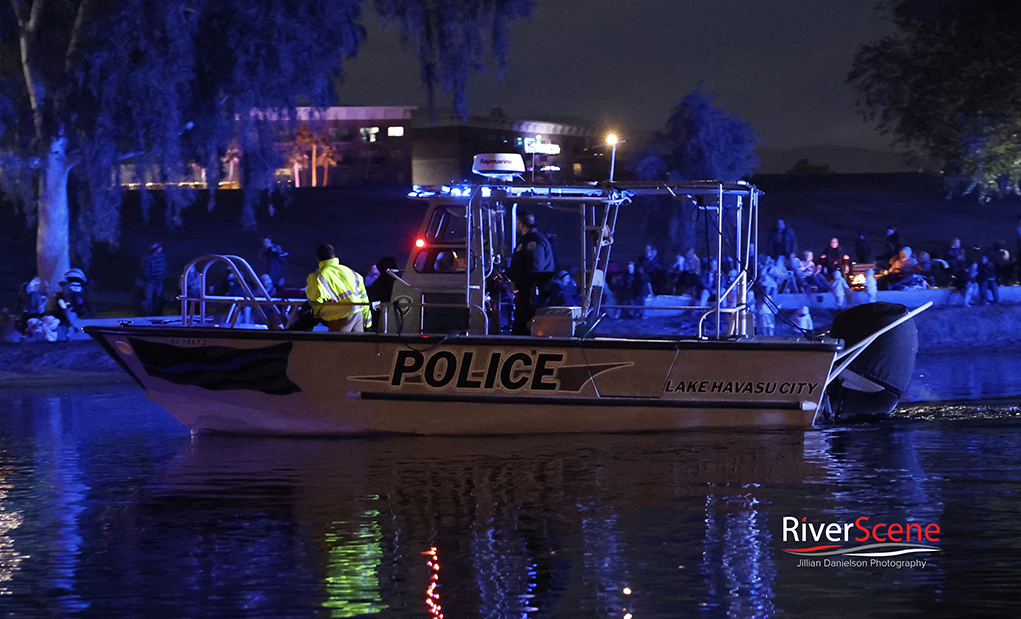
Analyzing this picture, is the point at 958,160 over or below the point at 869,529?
over

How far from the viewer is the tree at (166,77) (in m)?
18.7

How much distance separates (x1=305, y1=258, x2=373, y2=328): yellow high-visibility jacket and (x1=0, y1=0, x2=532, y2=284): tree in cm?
883

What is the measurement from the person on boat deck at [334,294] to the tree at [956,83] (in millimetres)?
15559

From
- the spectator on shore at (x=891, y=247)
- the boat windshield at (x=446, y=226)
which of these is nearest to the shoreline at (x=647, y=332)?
the spectator on shore at (x=891, y=247)

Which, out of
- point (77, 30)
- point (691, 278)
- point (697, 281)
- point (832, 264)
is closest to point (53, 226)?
point (77, 30)

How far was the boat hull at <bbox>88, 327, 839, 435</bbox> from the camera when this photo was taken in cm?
1070

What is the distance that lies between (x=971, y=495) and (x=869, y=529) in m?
1.31

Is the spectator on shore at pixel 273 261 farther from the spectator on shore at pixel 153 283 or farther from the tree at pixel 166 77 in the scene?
the spectator on shore at pixel 153 283

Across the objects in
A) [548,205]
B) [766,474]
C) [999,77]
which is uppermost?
[999,77]

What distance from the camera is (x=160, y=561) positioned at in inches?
259

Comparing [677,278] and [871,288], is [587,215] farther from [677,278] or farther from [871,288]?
[871,288]

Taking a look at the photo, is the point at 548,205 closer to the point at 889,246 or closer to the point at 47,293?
the point at 47,293

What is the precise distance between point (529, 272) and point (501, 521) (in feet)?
13.7

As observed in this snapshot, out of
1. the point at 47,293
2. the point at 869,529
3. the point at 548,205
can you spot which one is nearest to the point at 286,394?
the point at 548,205
